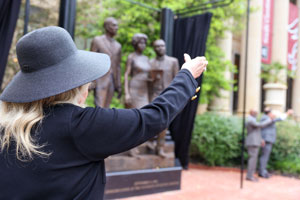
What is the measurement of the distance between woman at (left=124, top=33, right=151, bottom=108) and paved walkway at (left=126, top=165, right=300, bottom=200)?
1.96m

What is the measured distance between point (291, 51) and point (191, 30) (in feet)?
40.7

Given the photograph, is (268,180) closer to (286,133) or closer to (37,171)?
(286,133)

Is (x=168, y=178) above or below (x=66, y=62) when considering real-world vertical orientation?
below

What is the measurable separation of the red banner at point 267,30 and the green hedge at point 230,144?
725 centimetres

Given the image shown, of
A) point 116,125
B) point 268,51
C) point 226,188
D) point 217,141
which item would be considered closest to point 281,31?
point 268,51

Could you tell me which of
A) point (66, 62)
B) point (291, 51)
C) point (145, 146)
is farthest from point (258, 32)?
point (66, 62)

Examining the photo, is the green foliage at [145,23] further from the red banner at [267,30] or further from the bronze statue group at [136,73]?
the red banner at [267,30]

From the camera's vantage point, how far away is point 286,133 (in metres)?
9.73

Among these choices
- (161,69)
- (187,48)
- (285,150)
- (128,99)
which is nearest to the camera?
(128,99)

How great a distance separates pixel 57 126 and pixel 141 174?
495 cm

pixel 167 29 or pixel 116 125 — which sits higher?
pixel 167 29

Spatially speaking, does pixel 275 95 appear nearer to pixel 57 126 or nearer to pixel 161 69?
pixel 161 69

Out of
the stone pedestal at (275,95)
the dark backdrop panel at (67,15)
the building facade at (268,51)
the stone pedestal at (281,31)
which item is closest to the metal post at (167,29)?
the dark backdrop panel at (67,15)

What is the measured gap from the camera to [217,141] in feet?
32.8
